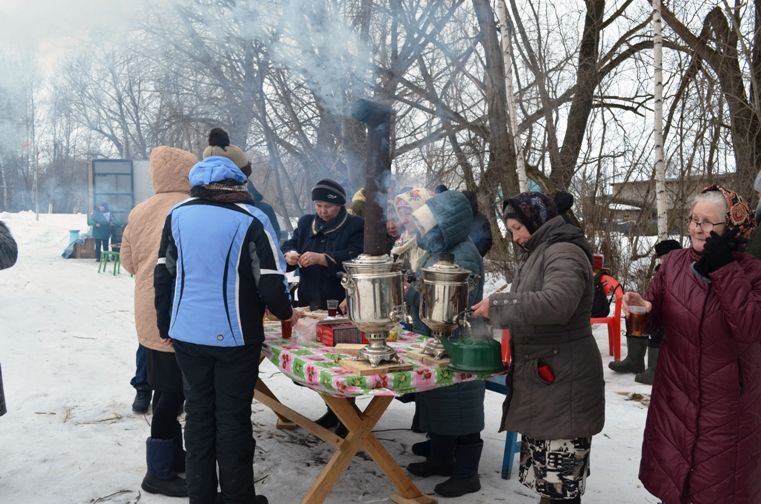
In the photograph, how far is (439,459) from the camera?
3.71 metres

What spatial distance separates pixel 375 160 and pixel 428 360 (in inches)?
51.3

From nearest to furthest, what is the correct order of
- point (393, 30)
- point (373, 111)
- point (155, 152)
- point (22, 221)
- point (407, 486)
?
1. point (407, 486)
2. point (373, 111)
3. point (155, 152)
4. point (393, 30)
5. point (22, 221)

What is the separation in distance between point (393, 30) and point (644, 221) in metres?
5.33

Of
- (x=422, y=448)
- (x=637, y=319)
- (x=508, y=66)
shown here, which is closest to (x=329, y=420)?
(x=422, y=448)

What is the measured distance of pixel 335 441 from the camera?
3.33m

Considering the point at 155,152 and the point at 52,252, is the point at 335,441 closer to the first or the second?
the point at 155,152

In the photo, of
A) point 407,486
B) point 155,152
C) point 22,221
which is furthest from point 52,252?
point 407,486

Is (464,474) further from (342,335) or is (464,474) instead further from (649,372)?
(649,372)

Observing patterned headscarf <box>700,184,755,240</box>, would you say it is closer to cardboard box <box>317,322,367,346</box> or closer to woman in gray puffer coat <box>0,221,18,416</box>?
cardboard box <box>317,322,367,346</box>

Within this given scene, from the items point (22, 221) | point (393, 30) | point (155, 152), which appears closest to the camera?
point (155, 152)

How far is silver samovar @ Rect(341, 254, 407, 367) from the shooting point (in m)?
2.87

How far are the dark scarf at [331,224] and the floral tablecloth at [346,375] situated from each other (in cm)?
142

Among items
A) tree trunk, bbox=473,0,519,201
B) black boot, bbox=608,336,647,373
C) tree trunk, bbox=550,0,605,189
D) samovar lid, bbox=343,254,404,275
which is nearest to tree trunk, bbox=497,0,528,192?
tree trunk, bbox=473,0,519,201

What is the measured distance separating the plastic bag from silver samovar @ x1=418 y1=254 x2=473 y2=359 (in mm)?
775
